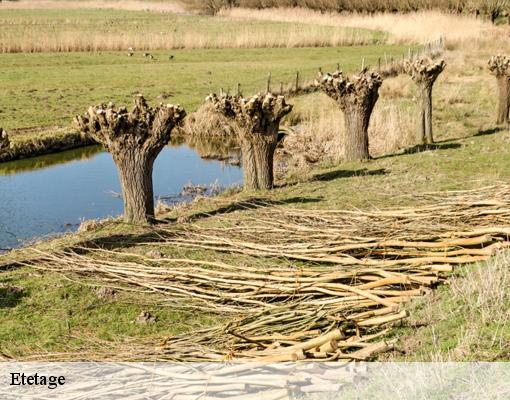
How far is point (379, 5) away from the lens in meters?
71.7

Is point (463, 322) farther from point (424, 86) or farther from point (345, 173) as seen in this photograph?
point (424, 86)

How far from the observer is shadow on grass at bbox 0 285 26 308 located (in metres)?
9.77

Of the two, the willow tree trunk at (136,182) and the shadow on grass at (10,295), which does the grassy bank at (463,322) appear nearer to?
the shadow on grass at (10,295)

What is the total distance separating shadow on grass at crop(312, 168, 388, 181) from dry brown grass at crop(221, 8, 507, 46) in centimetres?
3184

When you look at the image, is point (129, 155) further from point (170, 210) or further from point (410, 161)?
point (410, 161)

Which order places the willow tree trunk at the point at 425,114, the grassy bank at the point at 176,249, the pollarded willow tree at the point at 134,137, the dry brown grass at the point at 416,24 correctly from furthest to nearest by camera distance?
the dry brown grass at the point at 416,24
the willow tree trunk at the point at 425,114
the pollarded willow tree at the point at 134,137
the grassy bank at the point at 176,249

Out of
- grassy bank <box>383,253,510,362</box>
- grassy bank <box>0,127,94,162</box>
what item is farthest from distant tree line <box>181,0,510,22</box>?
grassy bank <box>383,253,510,362</box>

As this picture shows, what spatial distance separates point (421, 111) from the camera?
63.9ft

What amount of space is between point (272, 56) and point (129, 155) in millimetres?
35583

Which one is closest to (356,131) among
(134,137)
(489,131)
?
(489,131)

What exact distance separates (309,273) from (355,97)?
32.7ft

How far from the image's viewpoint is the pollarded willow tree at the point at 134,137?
42.3ft

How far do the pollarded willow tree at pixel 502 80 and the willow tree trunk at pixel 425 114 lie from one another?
2772mm

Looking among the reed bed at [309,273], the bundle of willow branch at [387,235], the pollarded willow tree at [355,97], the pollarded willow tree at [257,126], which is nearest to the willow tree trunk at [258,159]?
the pollarded willow tree at [257,126]
